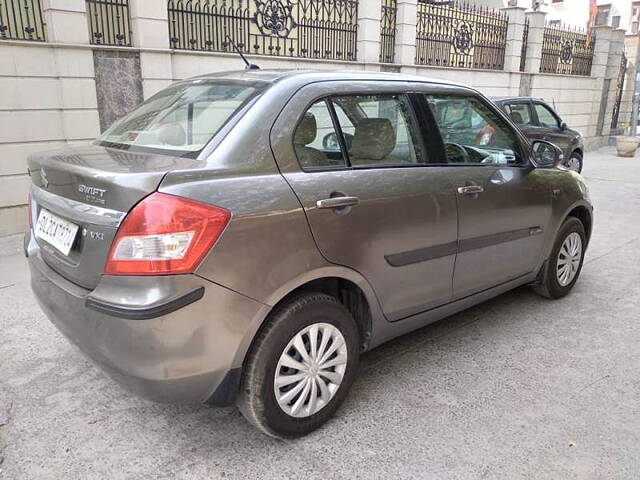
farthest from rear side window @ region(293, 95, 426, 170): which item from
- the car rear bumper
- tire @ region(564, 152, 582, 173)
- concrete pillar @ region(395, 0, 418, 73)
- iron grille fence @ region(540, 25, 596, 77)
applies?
iron grille fence @ region(540, 25, 596, 77)

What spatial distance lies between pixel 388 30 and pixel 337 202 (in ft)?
31.5

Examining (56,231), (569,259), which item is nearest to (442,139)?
(569,259)

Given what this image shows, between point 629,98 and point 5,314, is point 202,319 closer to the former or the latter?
point 5,314

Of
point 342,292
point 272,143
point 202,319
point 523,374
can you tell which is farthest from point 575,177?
point 202,319

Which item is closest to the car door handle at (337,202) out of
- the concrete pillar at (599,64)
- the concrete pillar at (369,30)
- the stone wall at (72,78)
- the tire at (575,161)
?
the stone wall at (72,78)

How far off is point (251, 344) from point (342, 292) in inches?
27.0

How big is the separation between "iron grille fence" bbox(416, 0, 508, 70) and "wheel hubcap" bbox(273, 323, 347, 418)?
10418 mm

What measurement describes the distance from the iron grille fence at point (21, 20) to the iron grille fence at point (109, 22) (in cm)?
59

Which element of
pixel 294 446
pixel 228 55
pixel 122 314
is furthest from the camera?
pixel 228 55

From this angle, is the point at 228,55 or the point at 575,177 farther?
the point at 228,55

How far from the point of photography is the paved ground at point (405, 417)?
2463 millimetres

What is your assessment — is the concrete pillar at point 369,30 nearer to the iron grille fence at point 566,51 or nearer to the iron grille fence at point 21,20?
the iron grille fence at point 21,20

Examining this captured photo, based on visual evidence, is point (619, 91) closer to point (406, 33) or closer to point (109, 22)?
point (406, 33)

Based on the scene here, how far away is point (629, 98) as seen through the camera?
1975 cm
